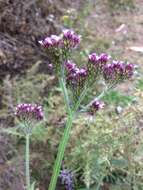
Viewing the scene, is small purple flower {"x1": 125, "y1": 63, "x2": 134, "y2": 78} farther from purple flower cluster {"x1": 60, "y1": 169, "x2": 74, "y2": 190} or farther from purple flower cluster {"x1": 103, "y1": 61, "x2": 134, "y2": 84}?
purple flower cluster {"x1": 60, "y1": 169, "x2": 74, "y2": 190}

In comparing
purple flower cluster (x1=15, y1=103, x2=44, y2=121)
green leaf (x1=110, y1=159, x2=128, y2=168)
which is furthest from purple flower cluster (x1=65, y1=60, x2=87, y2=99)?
green leaf (x1=110, y1=159, x2=128, y2=168)

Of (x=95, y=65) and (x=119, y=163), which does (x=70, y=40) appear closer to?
(x=95, y=65)

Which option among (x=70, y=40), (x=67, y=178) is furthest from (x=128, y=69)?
(x=67, y=178)

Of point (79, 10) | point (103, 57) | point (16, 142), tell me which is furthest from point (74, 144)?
point (79, 10)

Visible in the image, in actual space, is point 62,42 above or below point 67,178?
above

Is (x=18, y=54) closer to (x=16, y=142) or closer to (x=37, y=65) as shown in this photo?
(x=37, y=65)
